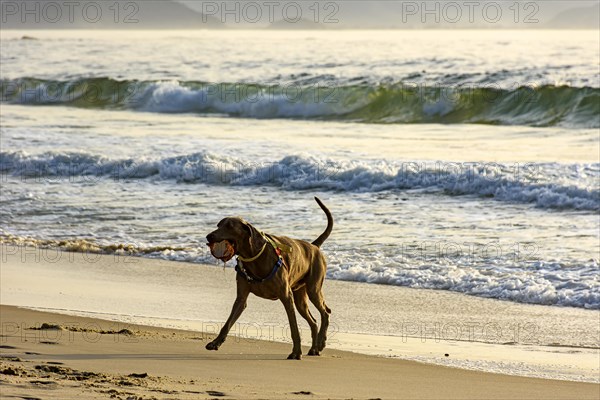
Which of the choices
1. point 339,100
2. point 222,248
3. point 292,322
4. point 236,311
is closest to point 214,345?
point 236,311

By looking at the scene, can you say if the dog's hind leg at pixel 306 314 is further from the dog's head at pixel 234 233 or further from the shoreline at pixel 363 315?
the dog's head at pixel 234 233

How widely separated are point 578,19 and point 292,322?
85.5 metres

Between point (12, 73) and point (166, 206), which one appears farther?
point (12, 73)

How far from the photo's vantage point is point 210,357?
25.1 feet

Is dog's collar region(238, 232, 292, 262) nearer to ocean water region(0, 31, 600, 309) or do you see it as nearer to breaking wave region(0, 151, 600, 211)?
ocean water region(0, 31, 600, 309)

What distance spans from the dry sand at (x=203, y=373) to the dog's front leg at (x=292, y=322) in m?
0.08

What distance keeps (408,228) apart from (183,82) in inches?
1149

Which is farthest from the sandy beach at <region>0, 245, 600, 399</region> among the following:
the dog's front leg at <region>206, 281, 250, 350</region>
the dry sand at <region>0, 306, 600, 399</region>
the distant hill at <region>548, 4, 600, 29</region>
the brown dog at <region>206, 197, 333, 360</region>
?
the distant hill at <region>548, 4, 600, 29</region>

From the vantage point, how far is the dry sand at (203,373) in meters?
6.32

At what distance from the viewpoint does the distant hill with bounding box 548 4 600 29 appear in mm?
82025

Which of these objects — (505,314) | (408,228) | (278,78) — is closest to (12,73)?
(278,78)

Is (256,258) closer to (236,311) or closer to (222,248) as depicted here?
(222,248)

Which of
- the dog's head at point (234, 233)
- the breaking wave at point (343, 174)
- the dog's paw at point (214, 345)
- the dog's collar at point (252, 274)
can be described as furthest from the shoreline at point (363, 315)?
the breaking wave at point (343, 174)

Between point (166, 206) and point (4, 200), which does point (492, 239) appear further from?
point (4, 200)
